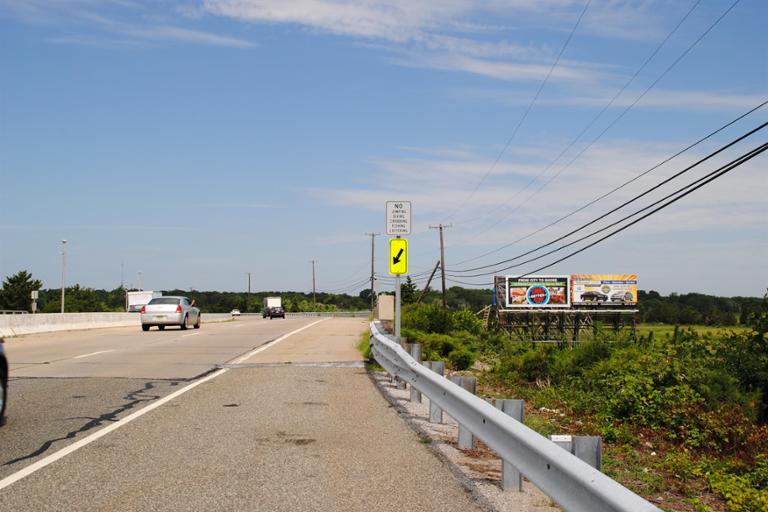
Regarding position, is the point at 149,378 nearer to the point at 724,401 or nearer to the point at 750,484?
the point at 724,401

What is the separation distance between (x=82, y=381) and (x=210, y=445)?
23.8 feet

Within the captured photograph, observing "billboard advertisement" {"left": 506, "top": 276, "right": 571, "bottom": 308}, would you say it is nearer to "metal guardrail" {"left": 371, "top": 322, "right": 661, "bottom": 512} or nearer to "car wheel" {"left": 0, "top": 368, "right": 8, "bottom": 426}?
"car wheel" {"left": 0, "top": 368, "right": 8, "bottom": 426}

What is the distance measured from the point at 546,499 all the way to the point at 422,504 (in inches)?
39.5

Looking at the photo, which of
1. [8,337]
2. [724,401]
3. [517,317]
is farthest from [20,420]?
[517,317]

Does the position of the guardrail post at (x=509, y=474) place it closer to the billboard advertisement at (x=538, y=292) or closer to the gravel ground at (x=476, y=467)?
the gravel ground at (x=476, y=467)

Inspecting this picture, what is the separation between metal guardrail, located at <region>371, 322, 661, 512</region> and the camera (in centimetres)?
393

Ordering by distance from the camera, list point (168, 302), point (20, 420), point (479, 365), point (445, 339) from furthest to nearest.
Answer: point (168, 302), point (479, 365), point (445, 339), point (20, 420)

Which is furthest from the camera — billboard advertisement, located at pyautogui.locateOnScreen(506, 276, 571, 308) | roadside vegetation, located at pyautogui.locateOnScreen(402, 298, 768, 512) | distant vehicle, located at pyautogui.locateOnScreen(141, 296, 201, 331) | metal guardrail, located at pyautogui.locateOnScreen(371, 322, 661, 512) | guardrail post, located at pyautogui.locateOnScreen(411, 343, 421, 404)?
billboard advertisement, located at pyautogui.locateOnScreen(506, 276, 571, 308)

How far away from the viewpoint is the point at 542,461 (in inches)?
202

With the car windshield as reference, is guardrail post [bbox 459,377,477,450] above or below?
below

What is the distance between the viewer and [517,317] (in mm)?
93000

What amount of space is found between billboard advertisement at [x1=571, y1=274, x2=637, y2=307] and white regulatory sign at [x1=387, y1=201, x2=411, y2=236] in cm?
7586

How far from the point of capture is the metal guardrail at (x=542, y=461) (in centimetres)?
393

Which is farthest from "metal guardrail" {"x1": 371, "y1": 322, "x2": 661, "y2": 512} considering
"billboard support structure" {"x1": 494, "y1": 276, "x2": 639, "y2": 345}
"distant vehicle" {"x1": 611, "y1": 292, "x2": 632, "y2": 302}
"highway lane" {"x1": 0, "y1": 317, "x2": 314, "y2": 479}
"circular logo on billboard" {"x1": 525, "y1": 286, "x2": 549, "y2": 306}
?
"distant vehicle" {"x1": 611, "y1": 292, "x2": 632, "y2": 302}
